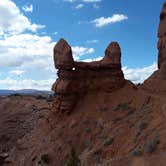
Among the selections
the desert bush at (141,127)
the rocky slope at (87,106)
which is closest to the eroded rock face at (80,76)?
the rocky slope at (87,106)

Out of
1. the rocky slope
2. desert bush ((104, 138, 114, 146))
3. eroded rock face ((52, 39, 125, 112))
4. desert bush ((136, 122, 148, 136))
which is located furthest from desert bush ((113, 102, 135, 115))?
desert bush ((136, 122, 148, 136))

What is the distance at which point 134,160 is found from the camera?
19.3 meters

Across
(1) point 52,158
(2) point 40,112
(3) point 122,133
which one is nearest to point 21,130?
(2) point 40,112

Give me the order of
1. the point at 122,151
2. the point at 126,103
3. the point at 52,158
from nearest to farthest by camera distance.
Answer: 1. the point at 122,151
2. the point at 52,158
3. the point at 126,103

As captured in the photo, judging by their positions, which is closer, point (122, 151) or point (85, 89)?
point (122, 151)

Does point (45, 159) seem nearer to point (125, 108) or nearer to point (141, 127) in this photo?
point (125, 108)

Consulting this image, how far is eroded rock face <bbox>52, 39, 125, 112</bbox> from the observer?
35.8m

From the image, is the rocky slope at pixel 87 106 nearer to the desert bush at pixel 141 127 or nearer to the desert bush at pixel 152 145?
the desert bush at pixel 141 127

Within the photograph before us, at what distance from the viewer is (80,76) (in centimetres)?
3672

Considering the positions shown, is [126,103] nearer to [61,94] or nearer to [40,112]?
[61,94]

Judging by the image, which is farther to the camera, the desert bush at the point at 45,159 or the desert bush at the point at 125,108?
the desert bush at the point at 125,108

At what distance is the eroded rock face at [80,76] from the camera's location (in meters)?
35.8

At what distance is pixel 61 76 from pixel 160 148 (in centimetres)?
1846

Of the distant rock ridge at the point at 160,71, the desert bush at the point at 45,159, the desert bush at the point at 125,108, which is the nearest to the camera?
the desert bush at the point at 45,159
